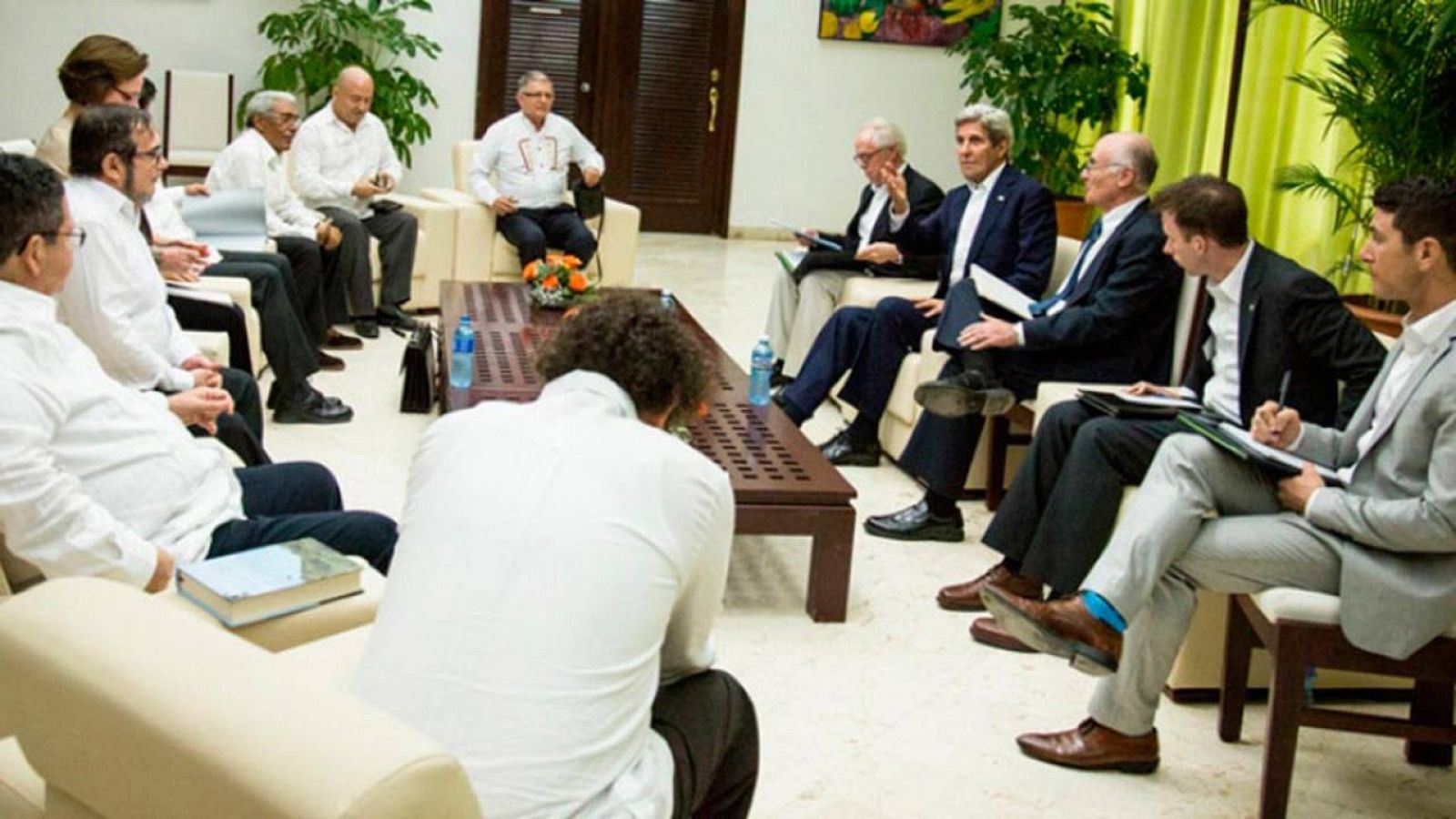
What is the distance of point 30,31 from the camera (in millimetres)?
9844

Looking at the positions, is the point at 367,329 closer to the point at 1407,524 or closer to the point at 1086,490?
the point at 1086,490

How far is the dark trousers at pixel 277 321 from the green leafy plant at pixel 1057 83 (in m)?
4.28

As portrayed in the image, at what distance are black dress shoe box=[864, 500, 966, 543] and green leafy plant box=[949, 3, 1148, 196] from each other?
417 centimetres

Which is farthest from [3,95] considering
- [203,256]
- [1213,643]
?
[1213,643]

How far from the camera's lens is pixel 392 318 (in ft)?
24.8

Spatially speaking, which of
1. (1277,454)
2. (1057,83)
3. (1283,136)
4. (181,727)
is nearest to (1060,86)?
(1057,83)

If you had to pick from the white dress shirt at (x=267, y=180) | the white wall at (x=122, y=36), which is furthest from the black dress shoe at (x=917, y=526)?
the white wall at (x=122, y=36)

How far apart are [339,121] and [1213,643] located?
17.0ft

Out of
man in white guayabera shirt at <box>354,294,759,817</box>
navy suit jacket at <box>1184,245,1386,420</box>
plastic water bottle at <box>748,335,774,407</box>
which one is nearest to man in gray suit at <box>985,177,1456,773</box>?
navy suit jacket at <box>1184,245,1386,420</box>

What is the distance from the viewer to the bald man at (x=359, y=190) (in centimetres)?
738

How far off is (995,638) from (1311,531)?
3.52 ft

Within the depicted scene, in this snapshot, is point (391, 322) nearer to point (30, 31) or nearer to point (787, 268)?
point (787, 268)

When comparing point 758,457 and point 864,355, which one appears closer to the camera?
point 758,457

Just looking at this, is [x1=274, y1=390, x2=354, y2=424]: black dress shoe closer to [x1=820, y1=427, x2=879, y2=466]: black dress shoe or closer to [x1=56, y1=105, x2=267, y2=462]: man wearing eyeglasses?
[x1=56, y1=105, x2=267, y2=462]: man wearing eyeglasses
